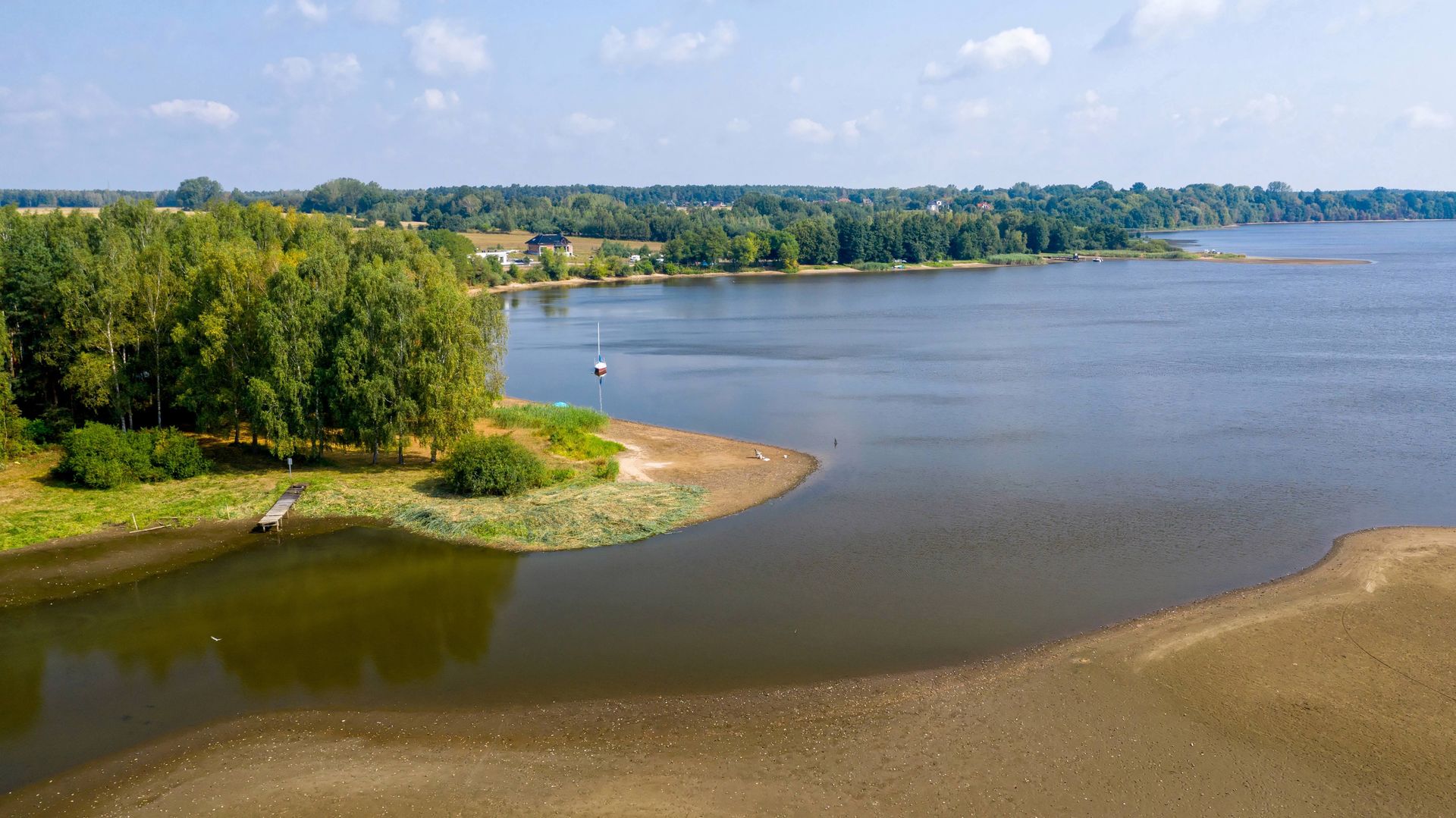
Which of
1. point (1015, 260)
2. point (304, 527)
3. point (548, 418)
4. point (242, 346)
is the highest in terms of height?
point (1015, 260)

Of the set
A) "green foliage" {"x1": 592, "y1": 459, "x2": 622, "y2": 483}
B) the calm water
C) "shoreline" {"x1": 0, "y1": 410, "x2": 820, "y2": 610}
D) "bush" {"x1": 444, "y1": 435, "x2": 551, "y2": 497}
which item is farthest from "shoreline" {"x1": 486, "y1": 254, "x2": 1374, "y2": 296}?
"bush" {"x1": 444, "y1": 435, "x2": 551, "y2": 497}

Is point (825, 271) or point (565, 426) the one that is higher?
point (825, 271)

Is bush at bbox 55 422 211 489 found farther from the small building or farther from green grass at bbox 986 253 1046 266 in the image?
green grass at bbox 986 253 1046 266

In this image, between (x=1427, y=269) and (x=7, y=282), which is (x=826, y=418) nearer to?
(x=7, y=282)

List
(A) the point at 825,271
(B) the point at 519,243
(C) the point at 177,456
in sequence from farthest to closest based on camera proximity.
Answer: (B) the point at 519,243 → (A) the point at 825,271 → (C) the point at 177,456

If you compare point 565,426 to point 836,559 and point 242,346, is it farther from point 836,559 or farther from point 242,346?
point 836,559

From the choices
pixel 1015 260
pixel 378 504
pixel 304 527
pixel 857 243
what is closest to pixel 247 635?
pixel 304 527

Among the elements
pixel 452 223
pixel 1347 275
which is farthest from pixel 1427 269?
pixel 452 223

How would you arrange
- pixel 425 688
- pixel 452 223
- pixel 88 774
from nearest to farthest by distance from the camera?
pixel 88 774 → pixel 425 688 → pixel 452 223
